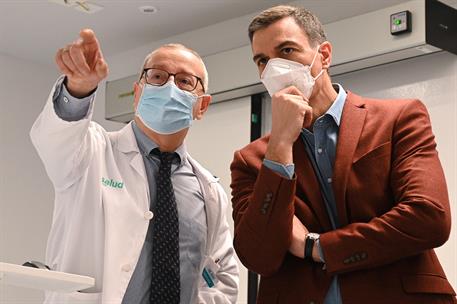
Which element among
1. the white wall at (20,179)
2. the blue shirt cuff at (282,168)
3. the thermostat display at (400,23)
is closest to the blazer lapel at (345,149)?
the blue shirt cuff at (282,168)

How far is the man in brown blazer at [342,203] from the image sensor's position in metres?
1.94

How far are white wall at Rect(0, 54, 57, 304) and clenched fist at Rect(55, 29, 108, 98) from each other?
12.2 feet

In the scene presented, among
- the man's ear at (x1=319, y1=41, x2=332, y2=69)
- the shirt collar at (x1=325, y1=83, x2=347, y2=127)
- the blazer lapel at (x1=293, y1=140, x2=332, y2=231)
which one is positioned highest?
the man's ear at (x1=319, y1=41, x2=332, y2=69)

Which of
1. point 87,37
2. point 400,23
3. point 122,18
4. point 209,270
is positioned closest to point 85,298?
point 209,270

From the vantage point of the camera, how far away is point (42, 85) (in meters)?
5.88

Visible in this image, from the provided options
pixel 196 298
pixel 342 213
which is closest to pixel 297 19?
pixel 342 213

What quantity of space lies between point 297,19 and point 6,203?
12.3 ft

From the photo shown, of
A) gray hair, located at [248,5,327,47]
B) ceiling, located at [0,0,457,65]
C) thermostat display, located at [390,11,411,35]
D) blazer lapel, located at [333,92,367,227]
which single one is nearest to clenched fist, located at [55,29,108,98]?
gray hair, located at [248,5,327,47]

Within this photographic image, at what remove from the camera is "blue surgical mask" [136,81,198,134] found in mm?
2518

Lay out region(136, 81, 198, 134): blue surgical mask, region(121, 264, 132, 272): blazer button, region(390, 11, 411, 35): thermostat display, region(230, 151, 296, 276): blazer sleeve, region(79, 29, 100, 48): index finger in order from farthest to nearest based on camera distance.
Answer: region(390, 11, 411, 35): thermostat display < region(136, 81, 198, 134): blue surgical mask < region(121, 264, 132, 272): blazer button < region(230, 151, 296, 276): blazer sleeve < region(79, 29, 100, 48): index finger

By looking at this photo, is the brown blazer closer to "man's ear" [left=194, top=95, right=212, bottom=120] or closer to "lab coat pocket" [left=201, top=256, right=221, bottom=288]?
"lab coat pocket" [left=201, top=256, right=221, bottom=288]

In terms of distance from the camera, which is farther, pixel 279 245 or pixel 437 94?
pixel 437 94

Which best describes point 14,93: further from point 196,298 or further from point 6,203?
point 196,298

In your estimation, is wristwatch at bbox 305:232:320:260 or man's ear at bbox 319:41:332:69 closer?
wristwatch at bbox 305:232:320:260
